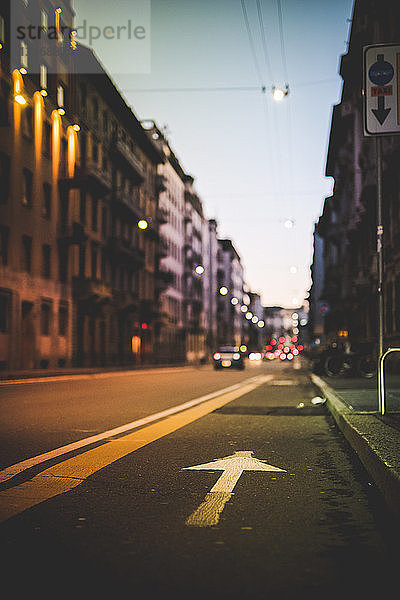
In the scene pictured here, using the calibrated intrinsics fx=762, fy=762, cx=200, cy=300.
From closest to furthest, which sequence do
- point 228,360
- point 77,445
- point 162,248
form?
point 77,445
point 228,360
point 162,248

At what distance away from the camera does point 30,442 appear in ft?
27.8

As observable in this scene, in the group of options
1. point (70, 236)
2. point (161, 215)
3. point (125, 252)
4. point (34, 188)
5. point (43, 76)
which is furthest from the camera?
point (161, 215)

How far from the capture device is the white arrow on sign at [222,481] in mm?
4859

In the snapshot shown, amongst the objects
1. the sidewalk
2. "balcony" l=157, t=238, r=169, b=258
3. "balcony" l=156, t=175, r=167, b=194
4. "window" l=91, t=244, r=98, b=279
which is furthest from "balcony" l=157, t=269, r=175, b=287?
the sidewalk

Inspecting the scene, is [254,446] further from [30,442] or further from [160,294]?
[160,294]

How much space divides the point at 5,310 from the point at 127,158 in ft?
73.4

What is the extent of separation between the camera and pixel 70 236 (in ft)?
131

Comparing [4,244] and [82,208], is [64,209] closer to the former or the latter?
[82,208]

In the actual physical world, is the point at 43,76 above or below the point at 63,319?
above

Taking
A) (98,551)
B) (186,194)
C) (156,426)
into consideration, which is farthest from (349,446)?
(186,194)

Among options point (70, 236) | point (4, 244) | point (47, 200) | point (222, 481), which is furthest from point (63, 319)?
point (222, 481)

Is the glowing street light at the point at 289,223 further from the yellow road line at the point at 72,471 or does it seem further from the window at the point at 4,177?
the yellow road line at the point at 72,471

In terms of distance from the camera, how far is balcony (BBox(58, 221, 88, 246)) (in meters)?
39.9

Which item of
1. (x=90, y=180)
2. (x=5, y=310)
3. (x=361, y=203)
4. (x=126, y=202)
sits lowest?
(x=5, y=310)
